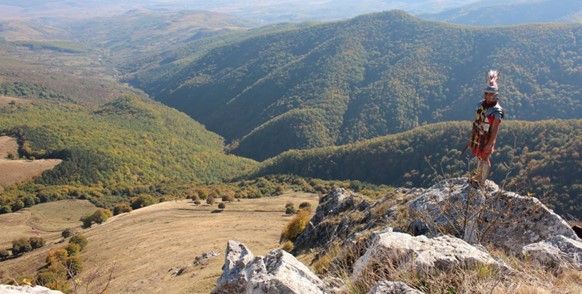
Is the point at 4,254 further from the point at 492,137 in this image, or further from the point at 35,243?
the point at 492,137

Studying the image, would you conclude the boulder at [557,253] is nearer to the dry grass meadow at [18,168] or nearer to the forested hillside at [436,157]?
the forested hillside at [436,157]

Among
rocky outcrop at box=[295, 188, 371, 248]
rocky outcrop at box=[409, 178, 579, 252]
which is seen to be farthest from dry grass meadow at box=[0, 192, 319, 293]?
rocky outcrop at box=[409, 178, 579, 252]

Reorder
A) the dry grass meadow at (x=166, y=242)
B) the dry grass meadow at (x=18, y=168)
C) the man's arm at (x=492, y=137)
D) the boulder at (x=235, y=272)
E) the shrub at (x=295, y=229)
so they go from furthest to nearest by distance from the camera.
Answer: the dry grass meadow at (x=18, y=168), the shrub at (x=295, y=229), the dry grass meadow at (x=166, y=242), the man's arm at (x=492, y=137), the boulder at (x=235, y=272)

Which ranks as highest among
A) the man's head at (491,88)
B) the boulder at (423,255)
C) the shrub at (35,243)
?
the man's head at (491,88)

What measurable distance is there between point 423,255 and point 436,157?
345 ft

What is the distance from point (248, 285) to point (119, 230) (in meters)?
51.6

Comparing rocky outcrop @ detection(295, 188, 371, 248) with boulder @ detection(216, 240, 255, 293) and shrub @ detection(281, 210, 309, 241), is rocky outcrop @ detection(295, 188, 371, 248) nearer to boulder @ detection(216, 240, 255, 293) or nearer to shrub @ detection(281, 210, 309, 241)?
shrub @ detection(281, 210, 309, 241)

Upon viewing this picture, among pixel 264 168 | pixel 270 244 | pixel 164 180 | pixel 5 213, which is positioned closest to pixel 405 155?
pixel 264 168

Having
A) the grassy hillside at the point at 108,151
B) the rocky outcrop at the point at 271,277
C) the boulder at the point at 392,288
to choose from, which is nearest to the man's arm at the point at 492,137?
the boulder at the point at 392,288

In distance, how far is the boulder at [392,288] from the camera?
540 centimetres

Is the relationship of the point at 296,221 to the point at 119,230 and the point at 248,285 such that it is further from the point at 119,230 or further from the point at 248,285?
the point at 119,230

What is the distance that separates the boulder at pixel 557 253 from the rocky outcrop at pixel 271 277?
4148 mm

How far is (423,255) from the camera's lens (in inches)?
251

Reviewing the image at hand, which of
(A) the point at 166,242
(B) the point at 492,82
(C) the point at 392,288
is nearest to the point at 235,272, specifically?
(C) the point at 392,288
